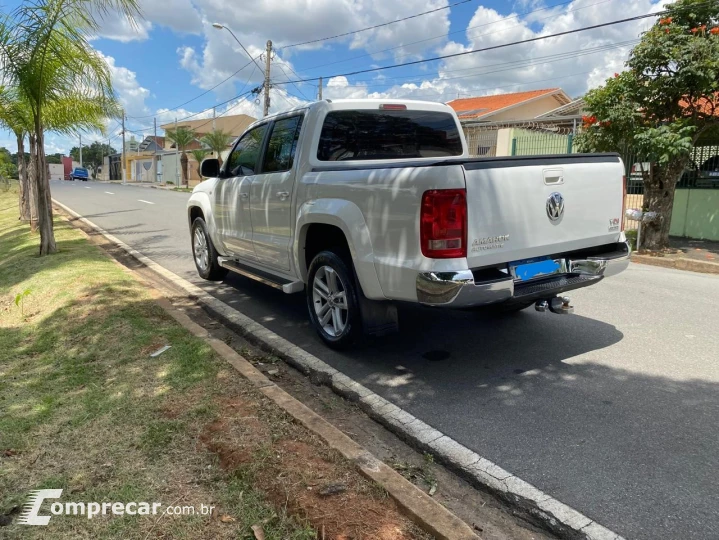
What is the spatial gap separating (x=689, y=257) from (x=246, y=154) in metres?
8.35

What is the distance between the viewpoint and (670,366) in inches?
168

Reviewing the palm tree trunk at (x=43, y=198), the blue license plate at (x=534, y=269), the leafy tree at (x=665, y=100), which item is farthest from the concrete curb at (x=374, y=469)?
the leafy tree at (x=665, y=100)

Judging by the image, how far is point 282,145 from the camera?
526cm

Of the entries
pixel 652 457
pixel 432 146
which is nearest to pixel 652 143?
pixel 432 146

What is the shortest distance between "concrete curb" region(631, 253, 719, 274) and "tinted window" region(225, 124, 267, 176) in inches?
301

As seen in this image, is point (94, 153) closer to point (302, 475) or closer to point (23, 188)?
point (23, 188)

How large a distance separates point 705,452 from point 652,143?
821 cm

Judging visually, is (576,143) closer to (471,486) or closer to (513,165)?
(513,165)

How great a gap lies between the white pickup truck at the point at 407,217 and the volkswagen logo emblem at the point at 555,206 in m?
0.01

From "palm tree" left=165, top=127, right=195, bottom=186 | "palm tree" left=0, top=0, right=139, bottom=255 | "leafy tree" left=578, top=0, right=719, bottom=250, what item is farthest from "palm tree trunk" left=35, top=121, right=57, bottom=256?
"palm tree" left=165, top=127, right=195, bottom=186

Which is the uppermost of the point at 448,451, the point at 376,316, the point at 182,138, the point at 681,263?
the point at 182,138

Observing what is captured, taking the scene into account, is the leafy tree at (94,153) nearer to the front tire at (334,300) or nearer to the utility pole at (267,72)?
the utility pole at (267,72)

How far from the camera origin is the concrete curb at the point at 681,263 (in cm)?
926

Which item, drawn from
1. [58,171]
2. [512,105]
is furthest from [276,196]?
[58,171]
